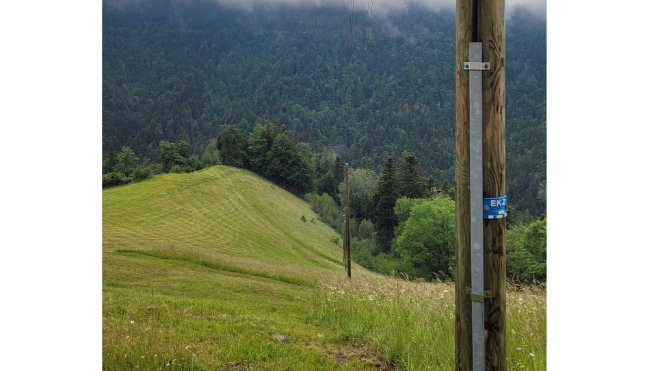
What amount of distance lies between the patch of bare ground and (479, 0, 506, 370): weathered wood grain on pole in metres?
1.63

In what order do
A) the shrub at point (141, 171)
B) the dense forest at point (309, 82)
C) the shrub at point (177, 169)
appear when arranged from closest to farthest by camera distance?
the shrub at point (177, 169), the dense forest at point (309, 82), the shrub at point (141, 171)

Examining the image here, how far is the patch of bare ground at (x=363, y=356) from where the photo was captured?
3.68 metres

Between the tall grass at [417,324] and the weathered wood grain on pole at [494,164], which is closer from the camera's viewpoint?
the weathered wood grain on pole at [494,164]

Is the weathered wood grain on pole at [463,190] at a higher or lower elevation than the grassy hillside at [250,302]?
higher

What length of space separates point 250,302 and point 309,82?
8.12 m

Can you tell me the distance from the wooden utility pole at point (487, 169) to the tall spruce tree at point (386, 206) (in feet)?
30.7

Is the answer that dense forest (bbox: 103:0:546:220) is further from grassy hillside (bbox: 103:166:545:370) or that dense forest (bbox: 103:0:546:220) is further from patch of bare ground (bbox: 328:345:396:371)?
patch of bare ground (bbox: 328:345:396:371)

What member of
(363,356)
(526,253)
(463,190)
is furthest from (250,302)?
(526,253)

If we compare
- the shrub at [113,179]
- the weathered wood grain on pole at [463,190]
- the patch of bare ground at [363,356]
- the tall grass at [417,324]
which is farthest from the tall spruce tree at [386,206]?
the weathered wood grain on pole at [463,190]

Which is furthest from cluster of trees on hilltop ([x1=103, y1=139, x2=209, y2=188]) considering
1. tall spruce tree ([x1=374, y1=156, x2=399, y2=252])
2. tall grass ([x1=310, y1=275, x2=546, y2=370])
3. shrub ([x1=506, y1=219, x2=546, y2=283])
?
tall grass ([x1=310, y1=275, x2=546, y2=370])

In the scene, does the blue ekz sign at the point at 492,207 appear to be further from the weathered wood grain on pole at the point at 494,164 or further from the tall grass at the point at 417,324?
the tall grass at the point at 417,324

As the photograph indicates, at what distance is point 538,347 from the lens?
3.20 metres

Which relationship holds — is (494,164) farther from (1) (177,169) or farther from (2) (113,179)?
(2) (113,179)
